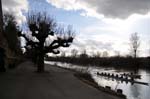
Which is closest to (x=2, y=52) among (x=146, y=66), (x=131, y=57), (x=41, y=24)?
(x=41, y=24)

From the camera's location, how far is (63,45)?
124ft

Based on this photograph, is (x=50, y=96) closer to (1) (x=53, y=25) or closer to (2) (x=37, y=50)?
(2) (x=37, y=50)

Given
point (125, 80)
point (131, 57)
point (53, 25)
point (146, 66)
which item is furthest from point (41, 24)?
point (131, 57)

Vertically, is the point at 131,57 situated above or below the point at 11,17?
below

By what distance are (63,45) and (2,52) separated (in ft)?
27.9

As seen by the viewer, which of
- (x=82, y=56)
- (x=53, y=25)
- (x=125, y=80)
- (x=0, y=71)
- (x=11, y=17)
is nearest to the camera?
(x=0, y=71)

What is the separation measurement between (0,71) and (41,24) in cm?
811

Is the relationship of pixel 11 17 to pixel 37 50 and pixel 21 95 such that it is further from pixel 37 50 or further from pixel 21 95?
pixel 21 95

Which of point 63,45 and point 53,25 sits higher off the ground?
point 53,25

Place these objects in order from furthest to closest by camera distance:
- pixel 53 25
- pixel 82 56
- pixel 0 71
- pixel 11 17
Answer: pixel 82 56
pixel 11 17
pixel 53 25
pixel 0 71

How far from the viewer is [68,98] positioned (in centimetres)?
1689

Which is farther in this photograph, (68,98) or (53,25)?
(53,25)

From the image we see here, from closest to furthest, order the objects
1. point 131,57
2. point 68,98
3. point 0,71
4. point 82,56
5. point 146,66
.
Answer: point 68,98
point 0,71
point 146,66
point 131,57
point 82,56

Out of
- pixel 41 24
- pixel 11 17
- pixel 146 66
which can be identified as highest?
pixel 11 17
